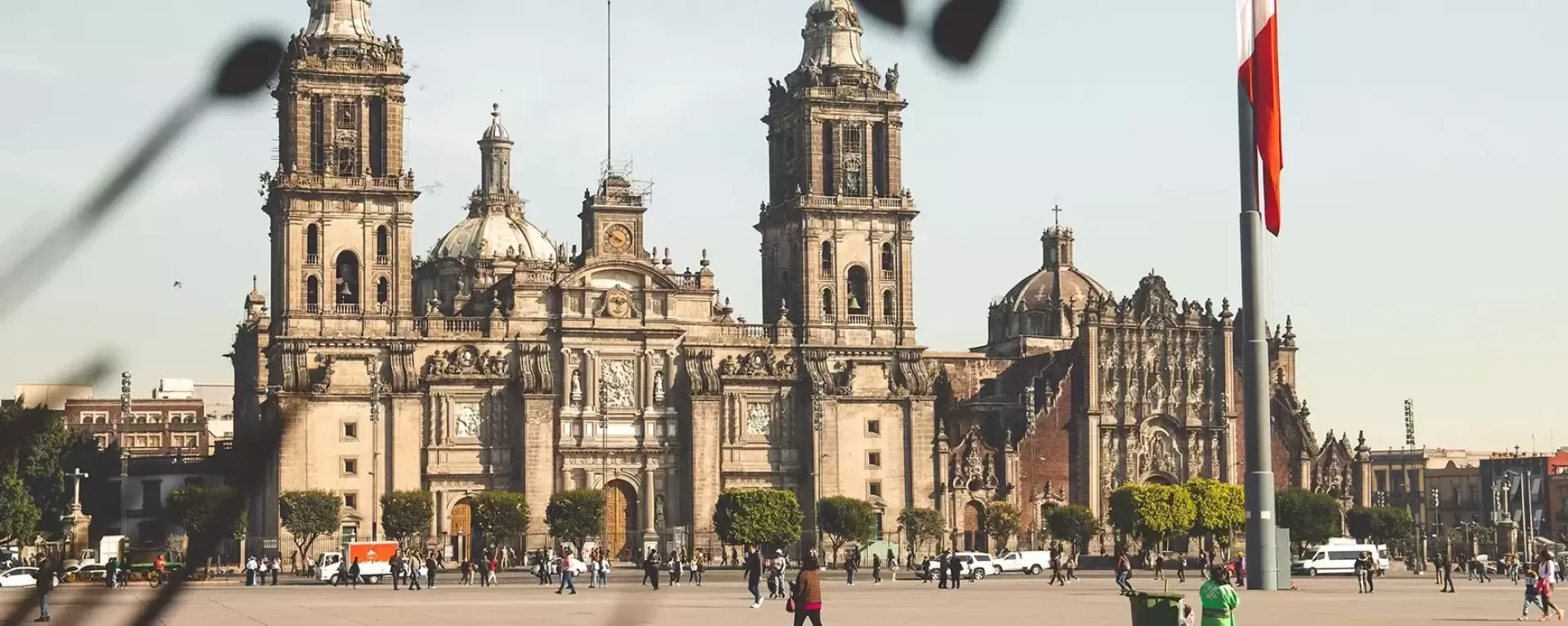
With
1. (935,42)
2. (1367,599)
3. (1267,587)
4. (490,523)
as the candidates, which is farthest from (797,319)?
(935,42)

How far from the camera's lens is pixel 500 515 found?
240 ft

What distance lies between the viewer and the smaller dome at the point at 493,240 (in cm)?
9538

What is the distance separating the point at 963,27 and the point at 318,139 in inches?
2990

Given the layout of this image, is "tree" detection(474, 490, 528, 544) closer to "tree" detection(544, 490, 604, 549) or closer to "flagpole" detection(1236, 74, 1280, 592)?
"tree" detection(544, 490, 604, 549)

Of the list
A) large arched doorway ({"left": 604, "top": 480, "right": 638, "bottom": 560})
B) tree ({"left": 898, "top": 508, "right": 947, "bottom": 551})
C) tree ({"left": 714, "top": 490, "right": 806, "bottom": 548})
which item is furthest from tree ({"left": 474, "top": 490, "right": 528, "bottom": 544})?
tree ({"left": 898, "top": 508, "right": 947, "bottom": 551})

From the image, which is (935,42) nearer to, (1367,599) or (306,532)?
(1367,599)

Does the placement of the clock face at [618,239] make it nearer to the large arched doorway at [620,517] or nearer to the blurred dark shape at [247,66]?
the large arched doorway at [620,517]

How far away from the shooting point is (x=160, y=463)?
9.32 metres

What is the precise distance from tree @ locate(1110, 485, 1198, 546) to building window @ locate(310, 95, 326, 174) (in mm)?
29198

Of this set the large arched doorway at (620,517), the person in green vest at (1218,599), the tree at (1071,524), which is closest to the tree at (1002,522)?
the tree at (1071,524)

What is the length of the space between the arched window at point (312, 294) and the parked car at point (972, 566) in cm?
2200

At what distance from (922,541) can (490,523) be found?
15929mm

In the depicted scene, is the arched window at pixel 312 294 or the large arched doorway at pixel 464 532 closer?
the large arched doorway at pixel 464 532

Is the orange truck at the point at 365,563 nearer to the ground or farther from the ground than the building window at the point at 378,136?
nearer to the ground
